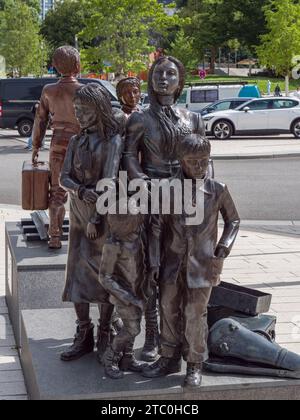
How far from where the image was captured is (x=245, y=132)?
27.5m

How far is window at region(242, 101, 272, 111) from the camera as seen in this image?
27156mm

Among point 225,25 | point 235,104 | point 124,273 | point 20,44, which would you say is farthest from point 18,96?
point 225,25

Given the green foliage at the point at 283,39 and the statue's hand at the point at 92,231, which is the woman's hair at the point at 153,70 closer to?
the statue's hand at the point at 92,231

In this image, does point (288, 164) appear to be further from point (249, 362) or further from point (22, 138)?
point (249, 362)

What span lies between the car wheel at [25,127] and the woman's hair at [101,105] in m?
23.2

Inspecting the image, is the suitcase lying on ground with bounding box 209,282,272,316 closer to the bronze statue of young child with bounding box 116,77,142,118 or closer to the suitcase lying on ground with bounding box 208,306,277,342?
the suitcase lying on ground with bounding box 208,306,277,342

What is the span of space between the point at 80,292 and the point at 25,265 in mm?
1722

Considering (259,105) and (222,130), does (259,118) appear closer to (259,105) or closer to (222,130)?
(259,105)

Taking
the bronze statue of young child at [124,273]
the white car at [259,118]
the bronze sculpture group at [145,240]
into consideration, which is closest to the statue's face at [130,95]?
the bronze sculpture group at [145,240]

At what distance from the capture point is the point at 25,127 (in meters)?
27.9

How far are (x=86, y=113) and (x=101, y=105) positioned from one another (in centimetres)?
10

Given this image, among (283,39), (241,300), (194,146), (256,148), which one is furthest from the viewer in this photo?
(283,39)

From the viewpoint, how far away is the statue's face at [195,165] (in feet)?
14.4
